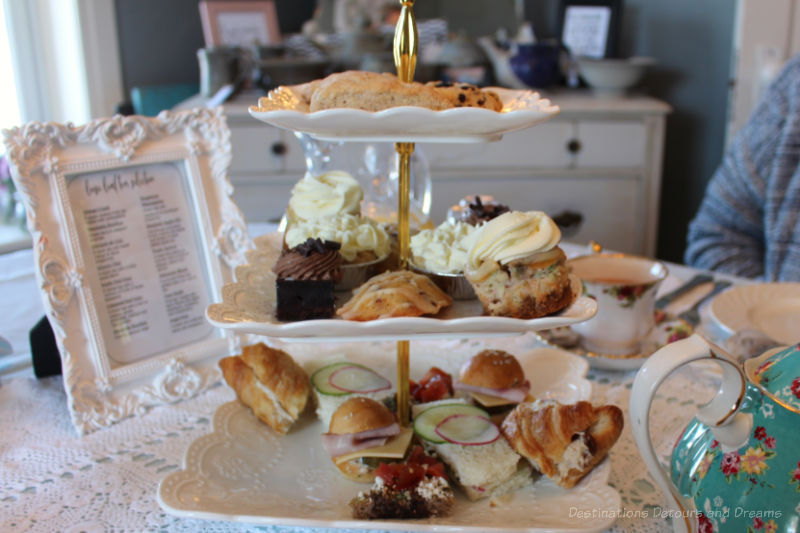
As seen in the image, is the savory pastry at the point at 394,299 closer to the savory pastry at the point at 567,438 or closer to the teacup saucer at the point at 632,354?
the savory pastry at the point at 567,438

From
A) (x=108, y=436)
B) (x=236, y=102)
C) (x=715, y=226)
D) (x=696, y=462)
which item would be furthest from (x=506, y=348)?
(x=236, y=102)

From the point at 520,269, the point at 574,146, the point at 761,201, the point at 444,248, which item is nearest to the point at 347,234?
the point at 444,248

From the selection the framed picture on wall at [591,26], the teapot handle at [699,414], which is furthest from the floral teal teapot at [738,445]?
the framed picture on wall at [591,26]

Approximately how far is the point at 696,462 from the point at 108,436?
739 mm

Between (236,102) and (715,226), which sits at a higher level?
(236,102)

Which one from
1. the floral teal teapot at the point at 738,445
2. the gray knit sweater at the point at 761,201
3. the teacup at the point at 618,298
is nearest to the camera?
the floral teal teapot at the point at 738,445

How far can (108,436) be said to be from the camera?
950 millimetres

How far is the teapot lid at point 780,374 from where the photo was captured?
609 mm

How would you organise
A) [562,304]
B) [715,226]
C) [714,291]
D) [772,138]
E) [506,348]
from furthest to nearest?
[715,226], [772,138], [714,291], [506,348], [562,304]

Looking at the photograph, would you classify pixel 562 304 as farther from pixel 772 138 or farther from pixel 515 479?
pixel 772 138

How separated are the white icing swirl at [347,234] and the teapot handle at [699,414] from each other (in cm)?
36

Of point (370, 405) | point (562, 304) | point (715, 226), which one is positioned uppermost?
point (562, 304)

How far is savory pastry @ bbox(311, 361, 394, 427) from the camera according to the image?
90 centimetres

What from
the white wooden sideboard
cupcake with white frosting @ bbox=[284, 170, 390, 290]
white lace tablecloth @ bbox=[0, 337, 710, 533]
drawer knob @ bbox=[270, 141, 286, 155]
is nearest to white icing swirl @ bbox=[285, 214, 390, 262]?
cupcake with white frosting @ bbox=[284, 170, 390, 290]
